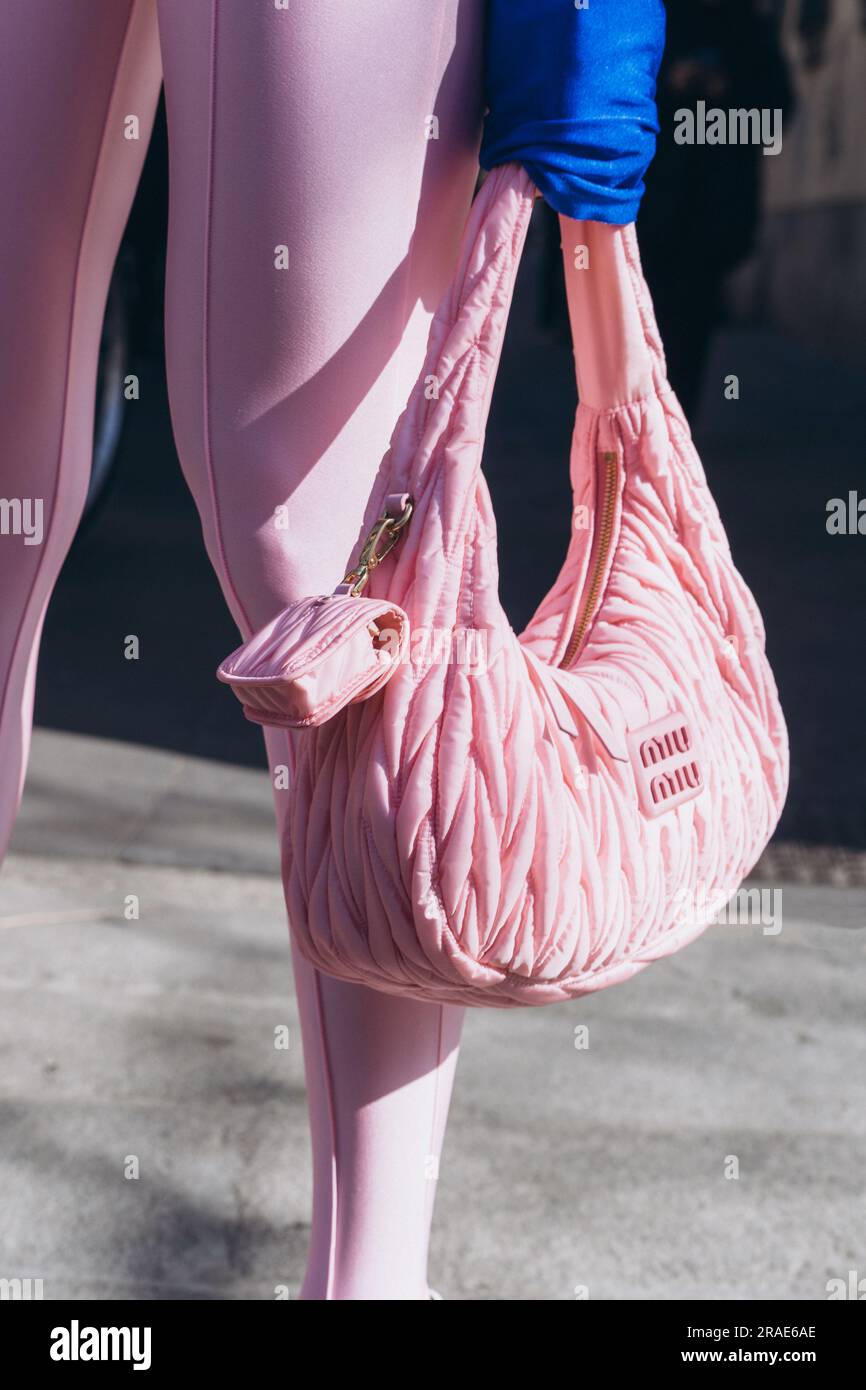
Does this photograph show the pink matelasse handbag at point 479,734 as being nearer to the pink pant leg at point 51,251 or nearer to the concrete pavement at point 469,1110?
the pink pant leg at point 51,251

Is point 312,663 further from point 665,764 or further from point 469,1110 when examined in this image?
point 469,1110

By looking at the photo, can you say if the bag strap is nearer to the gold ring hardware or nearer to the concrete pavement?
the gold ring hardware

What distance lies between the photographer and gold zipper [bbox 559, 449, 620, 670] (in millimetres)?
1038

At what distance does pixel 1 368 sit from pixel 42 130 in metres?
0.16

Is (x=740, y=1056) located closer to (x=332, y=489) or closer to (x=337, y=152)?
(x=332, y=489)

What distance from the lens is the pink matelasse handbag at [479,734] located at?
83 centimetres

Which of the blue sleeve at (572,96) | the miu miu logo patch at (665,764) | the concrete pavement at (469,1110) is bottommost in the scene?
the concrete pavement at (469,1110)

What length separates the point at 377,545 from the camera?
2.85 feet

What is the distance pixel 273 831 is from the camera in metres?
2.45

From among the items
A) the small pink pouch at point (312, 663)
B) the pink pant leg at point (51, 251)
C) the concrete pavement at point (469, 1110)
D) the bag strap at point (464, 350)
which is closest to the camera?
the small pink pouch at point (312, 663)

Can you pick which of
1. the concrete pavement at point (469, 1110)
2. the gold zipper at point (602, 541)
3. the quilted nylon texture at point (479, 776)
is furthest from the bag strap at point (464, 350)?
the concrete pavement at point (469, 1110)

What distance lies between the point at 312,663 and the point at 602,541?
0.35 metres

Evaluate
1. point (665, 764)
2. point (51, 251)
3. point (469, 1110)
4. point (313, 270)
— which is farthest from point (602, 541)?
point (469, 1110)
